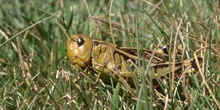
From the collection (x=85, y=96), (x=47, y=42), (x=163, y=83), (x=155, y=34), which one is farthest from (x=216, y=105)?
(x=47, y=42)

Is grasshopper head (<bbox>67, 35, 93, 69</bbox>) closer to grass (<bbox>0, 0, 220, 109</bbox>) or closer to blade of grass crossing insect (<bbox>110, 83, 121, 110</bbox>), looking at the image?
grass (<bbox>0, 0, 220, 109</bbox>)

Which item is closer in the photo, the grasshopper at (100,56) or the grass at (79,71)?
the grass at (79,71)

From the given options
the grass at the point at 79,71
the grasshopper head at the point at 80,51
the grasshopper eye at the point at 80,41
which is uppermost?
the grasshopper eye at the point at 80,41

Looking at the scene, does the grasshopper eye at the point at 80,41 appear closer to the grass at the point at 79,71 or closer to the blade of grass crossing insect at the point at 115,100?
the grass at the point at 79,71

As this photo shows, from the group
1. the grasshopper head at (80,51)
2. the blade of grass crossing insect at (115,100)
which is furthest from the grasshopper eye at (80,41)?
the blade of grass crossing insect at (115,100)

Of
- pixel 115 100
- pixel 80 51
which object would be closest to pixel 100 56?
pixel 80 51

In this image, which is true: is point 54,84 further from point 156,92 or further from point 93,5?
point 93,5
